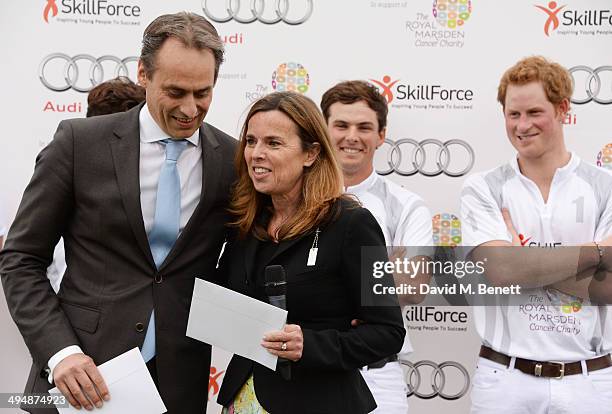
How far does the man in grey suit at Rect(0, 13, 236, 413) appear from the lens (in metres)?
2.42

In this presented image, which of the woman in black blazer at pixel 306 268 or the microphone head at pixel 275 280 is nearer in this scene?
the microphone head at pixel 275 280

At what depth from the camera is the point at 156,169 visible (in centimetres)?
254

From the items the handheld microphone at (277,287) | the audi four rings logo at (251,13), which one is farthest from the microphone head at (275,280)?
the audi four rings logo at (251,13)

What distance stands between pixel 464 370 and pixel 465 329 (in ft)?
0.72

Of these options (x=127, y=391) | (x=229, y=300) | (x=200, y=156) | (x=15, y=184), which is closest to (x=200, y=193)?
(x=200, y=156)

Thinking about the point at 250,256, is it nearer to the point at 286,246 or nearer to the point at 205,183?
the point at 286,246

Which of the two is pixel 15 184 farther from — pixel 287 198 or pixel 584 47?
pixel 584 47

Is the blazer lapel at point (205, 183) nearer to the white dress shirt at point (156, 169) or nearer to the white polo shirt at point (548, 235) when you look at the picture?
the white dress shirt at point (156, 169)

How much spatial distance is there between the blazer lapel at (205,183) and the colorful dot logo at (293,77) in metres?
1.26

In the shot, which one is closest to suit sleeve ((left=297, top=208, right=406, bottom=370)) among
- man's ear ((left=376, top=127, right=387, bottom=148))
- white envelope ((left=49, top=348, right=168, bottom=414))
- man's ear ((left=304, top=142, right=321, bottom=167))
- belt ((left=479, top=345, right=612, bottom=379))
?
man's ear ((left=304, top=142, right=321, bottom=167))

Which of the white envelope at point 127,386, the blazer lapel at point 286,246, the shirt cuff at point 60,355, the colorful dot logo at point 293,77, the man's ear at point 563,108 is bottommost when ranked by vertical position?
the white envelope at point 127,386

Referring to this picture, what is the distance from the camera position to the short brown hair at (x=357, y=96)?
154 inches

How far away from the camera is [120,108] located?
11.5 ft

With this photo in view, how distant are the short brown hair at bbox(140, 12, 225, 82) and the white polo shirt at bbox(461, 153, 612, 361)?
5.98 feet
